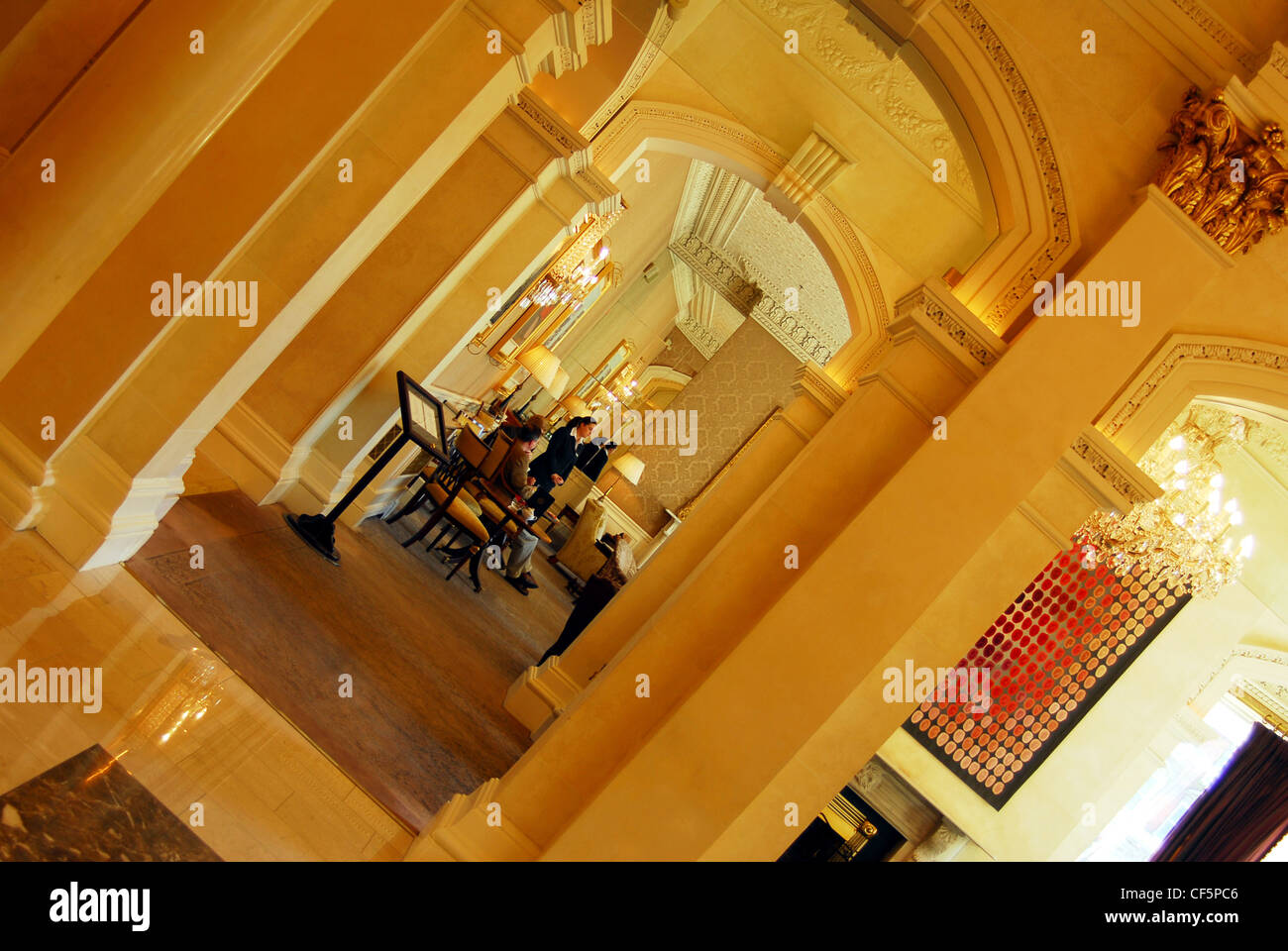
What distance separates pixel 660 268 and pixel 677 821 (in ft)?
43.3

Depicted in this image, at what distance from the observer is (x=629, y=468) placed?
13.3 m

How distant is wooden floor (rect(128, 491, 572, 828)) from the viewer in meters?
3.56

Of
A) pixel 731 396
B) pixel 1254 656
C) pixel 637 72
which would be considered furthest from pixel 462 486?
pixel 1254 656

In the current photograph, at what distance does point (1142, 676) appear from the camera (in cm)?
730

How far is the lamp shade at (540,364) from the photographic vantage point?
11242 mm

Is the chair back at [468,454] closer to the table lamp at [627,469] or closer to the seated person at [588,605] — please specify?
the seated person at [588,605]

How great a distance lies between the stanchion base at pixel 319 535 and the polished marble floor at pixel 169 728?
1.81 m

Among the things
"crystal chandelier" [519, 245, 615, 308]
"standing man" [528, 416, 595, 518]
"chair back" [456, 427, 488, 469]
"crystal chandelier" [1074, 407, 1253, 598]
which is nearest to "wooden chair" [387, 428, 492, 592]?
"chair back" [456, 427, 488, 469]

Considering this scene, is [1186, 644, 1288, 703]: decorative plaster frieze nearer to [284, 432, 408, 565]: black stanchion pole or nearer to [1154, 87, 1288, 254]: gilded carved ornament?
[1154, 87, 1288, 254]: gilded carved ornament

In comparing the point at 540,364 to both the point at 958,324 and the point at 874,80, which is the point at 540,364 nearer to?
the point at 874,80

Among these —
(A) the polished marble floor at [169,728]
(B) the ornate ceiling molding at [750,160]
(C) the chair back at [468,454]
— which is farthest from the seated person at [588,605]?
(B) the ornate ceiling molding at [750,160]

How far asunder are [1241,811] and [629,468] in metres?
8.77

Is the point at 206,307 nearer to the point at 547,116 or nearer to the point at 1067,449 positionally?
the point at 547,116

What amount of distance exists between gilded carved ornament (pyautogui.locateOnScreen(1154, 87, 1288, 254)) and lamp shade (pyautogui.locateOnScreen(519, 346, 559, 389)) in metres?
8.42
